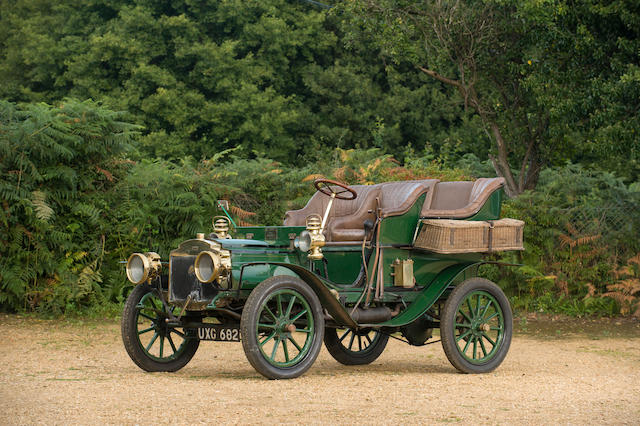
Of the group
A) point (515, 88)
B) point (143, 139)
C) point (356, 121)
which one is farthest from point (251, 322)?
point (356, 121)

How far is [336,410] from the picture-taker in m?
5.44

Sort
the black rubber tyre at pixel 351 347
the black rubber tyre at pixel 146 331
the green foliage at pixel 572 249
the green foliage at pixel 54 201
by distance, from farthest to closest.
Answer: the green foliage at pixel 572 249, the green foliage at pixel 54 201, the black rubber tyre at pixel 351 347, the black rubber tyre at pixel 146 331

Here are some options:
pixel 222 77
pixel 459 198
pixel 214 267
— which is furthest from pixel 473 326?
pixel 222 77

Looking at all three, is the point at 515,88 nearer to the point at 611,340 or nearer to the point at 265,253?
the point at 611,340

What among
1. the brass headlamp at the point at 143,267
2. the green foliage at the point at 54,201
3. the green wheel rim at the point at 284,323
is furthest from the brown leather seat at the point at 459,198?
the green foliage at the point at 54,201

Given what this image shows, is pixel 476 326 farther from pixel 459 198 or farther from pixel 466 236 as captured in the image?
pixel 459 198

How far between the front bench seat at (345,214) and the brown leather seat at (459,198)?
0.56 m

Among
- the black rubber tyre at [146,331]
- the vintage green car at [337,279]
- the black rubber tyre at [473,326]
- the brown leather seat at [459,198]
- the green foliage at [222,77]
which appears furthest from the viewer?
the green foliage at [222,77]

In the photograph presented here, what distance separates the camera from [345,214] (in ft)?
27.1

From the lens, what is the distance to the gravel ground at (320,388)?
527 cm

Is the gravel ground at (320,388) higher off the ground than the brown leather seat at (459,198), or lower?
lower

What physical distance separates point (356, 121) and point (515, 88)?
8.59 metres

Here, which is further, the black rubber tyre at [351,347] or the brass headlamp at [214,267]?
the black rubber tyre at [351,347]

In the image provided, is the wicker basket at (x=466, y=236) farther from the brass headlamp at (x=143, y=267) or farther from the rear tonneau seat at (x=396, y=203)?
the brass headlamp at (x=143, y=267)
